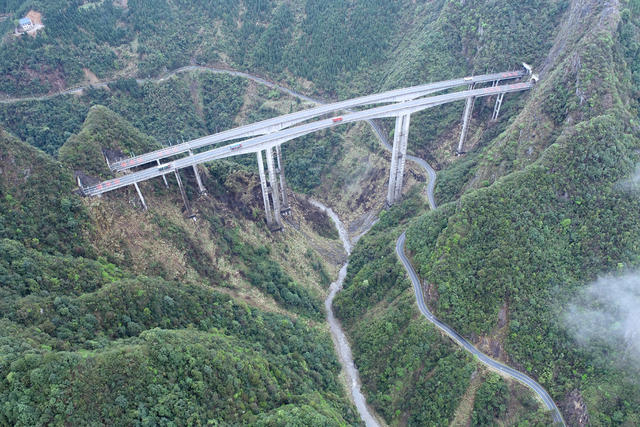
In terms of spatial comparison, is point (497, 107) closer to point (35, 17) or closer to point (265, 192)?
point (265, 192)

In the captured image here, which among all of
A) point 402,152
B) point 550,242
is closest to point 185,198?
point 402,152

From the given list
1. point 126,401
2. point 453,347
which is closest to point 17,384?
point 126,401

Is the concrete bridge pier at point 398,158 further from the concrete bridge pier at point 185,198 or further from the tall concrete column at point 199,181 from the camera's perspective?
the concrete bridge pier at point 185,198

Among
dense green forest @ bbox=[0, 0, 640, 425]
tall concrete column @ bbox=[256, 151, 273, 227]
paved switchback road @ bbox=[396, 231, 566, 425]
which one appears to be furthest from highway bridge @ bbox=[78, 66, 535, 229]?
paved switchback road @ bbox=[396, 231, 566, 425]

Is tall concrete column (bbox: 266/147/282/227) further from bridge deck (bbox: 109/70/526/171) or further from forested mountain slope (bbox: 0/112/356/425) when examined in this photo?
bridge deck (bbox: 109/70/526/171)

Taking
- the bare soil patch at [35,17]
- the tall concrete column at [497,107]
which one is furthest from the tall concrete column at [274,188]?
the bare soil patch at [35,17]

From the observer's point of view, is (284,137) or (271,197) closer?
(284,137)

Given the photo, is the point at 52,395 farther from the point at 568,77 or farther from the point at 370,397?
the point at 568,77
